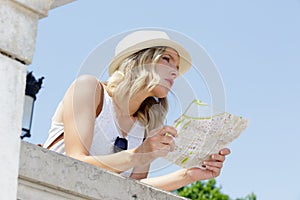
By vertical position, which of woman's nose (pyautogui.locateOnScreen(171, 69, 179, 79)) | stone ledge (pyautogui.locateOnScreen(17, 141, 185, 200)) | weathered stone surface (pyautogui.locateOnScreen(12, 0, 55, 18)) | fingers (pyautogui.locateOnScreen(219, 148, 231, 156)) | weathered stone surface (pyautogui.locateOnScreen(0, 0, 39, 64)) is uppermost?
woman's nose (pyautogui.locateOnScreen(171, 69, 179, 79))

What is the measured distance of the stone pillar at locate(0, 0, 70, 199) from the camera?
2.16m

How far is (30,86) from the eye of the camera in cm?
536

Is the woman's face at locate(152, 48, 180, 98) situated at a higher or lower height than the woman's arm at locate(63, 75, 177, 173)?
higher

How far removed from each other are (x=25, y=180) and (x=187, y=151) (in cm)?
118

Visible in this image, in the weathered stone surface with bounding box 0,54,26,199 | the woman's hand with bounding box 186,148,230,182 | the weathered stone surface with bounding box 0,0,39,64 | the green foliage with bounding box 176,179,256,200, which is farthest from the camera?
the green foliage with bounding box 176,179,256,200

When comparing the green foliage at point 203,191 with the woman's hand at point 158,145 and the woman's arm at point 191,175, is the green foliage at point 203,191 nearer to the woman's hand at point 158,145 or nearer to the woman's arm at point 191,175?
the woman's arm at point 191,175

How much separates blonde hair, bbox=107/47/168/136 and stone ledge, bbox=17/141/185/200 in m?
1.13

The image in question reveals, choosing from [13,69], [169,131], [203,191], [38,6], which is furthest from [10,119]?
[203,191]

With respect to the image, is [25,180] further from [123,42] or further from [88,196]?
[123,42]

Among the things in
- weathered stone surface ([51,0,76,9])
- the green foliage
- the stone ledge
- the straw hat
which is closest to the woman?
the straw hat

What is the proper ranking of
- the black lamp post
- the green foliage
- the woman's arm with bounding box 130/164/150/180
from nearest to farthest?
the woman's arm with bounding box 130/164/150/180
the black lamp post
the green foliage

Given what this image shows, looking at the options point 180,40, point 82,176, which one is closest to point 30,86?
point 180,40

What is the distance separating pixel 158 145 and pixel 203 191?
17.5m

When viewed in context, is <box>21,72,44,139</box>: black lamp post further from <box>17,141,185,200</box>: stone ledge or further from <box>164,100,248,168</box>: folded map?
<box>17,141,185,200</box>: stone ledge
